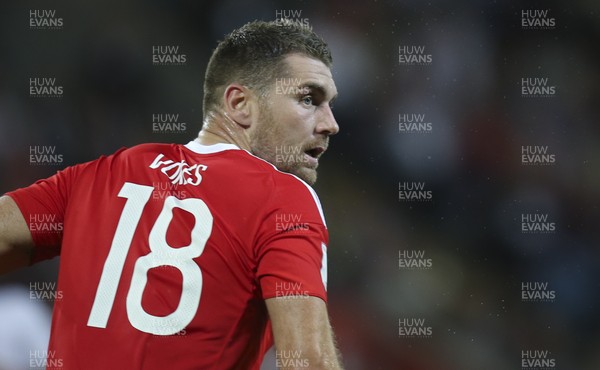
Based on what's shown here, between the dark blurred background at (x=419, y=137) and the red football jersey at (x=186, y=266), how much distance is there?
10.4 feet

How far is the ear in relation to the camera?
243cm

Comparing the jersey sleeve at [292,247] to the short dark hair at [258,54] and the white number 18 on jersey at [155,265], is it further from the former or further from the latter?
the short dark hair at [258,54]

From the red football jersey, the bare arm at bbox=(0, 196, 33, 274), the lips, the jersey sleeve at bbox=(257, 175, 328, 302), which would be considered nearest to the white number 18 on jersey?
the red football jersey

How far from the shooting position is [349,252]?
5238 mm

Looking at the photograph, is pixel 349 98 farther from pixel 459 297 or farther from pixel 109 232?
pixel 109 232

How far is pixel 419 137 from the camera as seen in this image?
5.43 meters

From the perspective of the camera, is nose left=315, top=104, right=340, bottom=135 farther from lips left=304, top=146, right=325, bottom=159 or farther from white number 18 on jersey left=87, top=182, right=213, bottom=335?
white number 18 on jersey left=87, top=182, right=213, bottom=335

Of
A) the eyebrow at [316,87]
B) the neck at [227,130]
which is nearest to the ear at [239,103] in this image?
the neck at [227,130]

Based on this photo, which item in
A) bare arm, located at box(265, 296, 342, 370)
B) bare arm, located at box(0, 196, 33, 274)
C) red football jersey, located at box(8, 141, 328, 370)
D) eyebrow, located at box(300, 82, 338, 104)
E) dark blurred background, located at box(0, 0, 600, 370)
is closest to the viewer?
bare arm, located at box(265, 296, 342, 370)

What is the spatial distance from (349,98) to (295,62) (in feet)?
10.2

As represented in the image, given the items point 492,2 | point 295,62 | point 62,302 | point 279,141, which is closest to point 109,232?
point 62,302

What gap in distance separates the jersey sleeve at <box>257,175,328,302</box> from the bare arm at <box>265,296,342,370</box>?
0.07ft

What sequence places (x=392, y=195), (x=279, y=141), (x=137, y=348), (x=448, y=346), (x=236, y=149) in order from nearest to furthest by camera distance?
(x=137, y=348)
(x=236, y=149)
(x=279, y=141)
(x=448, y=346)
(x=392, y=195)

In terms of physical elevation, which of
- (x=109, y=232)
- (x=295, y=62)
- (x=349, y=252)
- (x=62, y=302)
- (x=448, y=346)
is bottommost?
(x=448, y=346)
